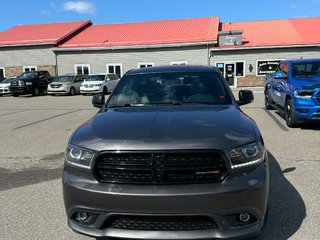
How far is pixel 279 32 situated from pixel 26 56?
78.0ft

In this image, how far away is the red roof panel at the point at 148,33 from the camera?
32250mm

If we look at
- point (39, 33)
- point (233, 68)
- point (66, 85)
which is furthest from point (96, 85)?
point (39, 33)

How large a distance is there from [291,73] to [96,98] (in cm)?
639

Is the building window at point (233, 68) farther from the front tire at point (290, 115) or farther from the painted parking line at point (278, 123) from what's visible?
the front tire at point (290, 115)

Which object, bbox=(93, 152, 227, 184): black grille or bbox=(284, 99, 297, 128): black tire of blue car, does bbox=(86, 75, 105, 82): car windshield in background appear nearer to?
bbox=(284, 99, 297, 128): black tire of blue car

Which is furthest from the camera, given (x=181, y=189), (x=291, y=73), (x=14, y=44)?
(x=14, y=44)

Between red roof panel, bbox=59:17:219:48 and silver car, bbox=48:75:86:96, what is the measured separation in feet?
19.7

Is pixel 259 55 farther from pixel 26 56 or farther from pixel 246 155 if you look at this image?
pixel 246 155

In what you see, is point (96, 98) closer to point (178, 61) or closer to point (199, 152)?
point (199, 152)

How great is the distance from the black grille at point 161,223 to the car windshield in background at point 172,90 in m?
1.78

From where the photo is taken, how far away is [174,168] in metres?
2.98

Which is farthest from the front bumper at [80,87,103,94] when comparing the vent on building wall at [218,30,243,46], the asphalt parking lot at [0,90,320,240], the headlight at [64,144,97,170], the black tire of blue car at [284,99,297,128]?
the headlight at [64,144,97,170]

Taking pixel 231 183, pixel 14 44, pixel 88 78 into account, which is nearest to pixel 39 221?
pixel 231 183

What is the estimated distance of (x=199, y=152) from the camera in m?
2.99
